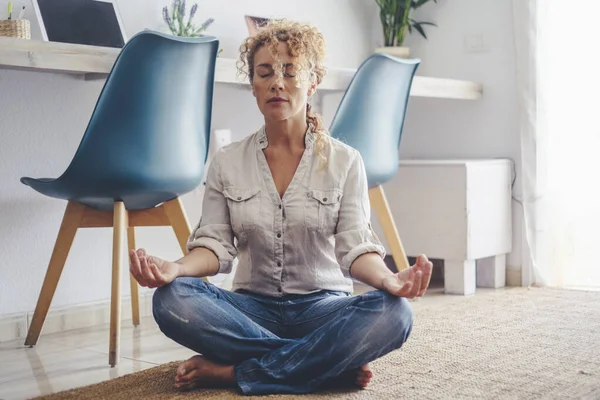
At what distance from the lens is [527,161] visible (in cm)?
320

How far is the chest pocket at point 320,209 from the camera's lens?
181cm

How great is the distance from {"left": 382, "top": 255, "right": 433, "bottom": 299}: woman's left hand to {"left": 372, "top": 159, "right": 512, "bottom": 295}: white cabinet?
1.47m

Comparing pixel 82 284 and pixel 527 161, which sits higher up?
pixel 527 161

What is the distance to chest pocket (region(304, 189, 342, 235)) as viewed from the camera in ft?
5.93

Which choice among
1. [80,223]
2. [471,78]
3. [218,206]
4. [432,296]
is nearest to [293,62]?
[218,206]

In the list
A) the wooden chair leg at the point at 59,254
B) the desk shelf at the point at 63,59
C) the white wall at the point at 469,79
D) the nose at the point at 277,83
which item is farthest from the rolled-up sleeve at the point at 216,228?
the white wall at the point at 469,79

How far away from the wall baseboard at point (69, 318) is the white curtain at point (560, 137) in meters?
1.44

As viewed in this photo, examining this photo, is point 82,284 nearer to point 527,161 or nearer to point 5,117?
point 5,117

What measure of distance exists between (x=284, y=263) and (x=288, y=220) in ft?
0.29

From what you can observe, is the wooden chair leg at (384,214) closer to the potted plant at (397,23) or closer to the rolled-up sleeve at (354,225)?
the potted plant at (397,23)

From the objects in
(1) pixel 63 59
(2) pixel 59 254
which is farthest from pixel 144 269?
(2) pixel 59 254

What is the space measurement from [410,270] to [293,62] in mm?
505

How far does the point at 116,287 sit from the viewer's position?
213cm

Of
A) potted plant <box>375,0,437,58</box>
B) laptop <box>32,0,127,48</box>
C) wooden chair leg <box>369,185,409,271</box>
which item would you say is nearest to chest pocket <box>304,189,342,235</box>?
laptop <box>32,0,127,48</box>
